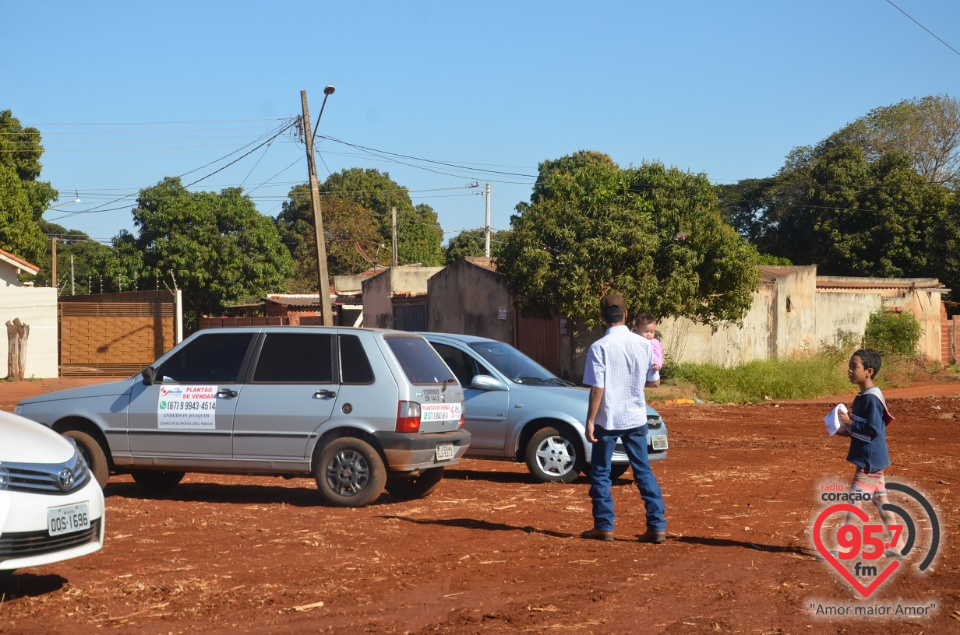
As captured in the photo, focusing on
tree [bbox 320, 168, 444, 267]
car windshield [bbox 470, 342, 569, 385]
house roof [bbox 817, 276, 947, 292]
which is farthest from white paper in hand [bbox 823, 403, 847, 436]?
tree [bbox 320, 168, 444, 267]

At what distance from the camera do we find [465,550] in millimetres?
7531

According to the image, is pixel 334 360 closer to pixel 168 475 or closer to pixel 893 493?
pixel 168 475

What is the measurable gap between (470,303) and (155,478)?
22.2 m

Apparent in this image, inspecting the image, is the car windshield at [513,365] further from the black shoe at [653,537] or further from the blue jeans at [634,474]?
the black shoe at [653,537]

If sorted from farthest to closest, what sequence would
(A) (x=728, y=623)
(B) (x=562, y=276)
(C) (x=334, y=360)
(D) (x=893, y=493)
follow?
(B) (x=562, y=276) < (C) (x=334, y=360) < (D) (x=893, y=493) < (A) (x=728, y=623)

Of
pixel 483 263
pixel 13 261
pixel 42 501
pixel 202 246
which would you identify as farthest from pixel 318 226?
pixel 202 246

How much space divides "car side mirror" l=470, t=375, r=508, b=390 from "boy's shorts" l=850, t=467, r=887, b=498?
5.02 meters

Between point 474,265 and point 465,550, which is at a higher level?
point 474,265

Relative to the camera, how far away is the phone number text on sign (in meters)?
9.84

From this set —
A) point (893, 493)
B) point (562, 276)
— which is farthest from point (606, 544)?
point (562, 276)

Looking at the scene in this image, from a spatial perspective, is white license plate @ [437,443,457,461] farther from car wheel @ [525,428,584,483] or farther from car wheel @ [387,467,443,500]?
car wheel @ [525,428,584,483]

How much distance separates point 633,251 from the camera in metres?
25.0

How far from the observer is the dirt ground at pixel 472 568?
561 cm

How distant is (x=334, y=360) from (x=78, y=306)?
24.7m
